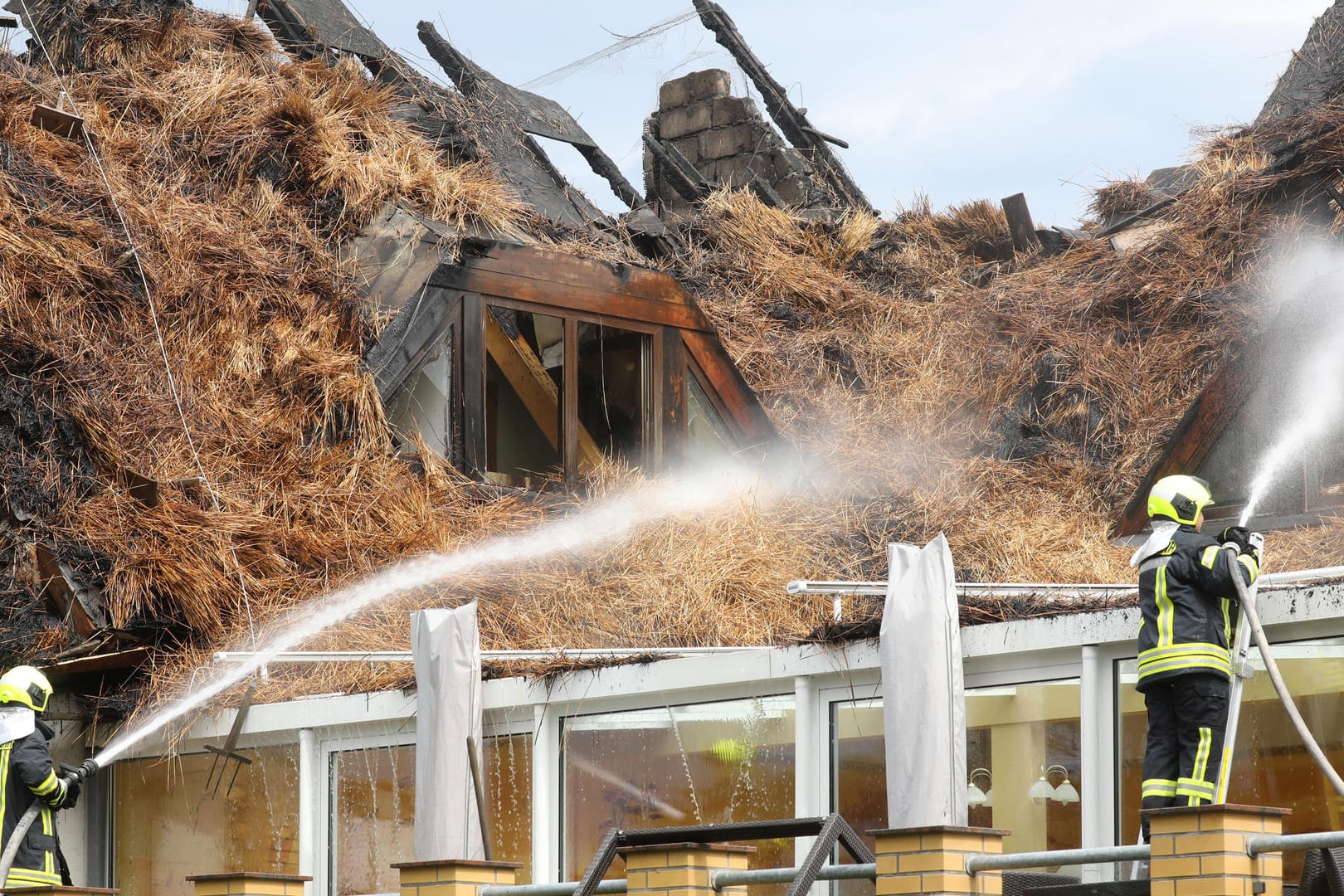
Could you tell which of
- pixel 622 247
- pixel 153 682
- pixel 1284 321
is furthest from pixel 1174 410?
pixel 153 682

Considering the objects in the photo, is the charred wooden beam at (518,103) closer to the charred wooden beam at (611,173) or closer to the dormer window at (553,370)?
the charred wooden beam at (611,173)

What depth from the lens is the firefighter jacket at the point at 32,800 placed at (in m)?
9.21

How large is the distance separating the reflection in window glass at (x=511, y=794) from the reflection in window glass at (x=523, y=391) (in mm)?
3904

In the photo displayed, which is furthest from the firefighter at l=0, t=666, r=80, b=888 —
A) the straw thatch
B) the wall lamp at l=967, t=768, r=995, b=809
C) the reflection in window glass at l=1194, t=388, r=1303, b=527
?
the reflection in window glass at l=1194, t=388, r=1303, b=527

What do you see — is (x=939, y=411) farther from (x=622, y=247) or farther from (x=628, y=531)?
(x=628, y=531)

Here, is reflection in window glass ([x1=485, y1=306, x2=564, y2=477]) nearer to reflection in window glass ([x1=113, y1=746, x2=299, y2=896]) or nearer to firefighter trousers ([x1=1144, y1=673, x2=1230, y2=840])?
reflection in window glass ([x1=113, y1=746, x2=299, y2=896])

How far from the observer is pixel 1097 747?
7.84 meters

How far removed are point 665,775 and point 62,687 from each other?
4.11m

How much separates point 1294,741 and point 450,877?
3.37 m

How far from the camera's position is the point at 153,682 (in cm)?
1088

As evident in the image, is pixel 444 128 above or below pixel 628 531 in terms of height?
above

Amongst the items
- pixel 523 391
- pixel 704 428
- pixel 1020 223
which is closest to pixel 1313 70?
pixel 1020 223

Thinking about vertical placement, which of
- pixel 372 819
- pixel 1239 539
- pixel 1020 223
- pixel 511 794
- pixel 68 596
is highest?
pixel 1020 223

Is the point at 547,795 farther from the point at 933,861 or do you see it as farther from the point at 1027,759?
the point at 933,861
